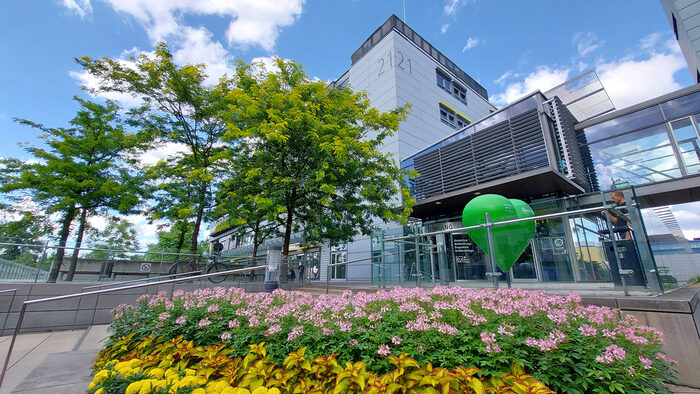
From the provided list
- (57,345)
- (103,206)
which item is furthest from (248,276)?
(103,206)

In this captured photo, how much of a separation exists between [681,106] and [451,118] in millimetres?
13787

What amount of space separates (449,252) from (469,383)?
4804 mm

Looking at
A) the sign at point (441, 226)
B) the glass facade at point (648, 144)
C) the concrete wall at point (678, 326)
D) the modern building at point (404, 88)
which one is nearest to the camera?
the concrete wall at point (678, 326)

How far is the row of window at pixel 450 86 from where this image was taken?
23.5m

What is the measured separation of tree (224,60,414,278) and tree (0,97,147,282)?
591 centimetres

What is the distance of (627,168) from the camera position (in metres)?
11.1

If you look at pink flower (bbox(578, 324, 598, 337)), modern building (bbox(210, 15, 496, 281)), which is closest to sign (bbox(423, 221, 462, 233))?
modern building (bbox(210, 15, 496, 281))

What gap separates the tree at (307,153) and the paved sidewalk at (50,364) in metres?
5.18

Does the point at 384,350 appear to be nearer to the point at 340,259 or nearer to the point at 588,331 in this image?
the point at 588,331

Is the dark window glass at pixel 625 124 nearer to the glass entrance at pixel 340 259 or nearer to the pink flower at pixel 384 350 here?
the glass entrance at pixel 340 259

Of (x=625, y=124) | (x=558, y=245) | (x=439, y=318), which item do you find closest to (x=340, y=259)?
(x=558, y=245)

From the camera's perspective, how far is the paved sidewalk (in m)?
3.19

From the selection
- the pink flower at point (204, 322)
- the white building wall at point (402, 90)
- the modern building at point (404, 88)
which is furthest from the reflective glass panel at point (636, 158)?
the pink flower at point (204, 322)

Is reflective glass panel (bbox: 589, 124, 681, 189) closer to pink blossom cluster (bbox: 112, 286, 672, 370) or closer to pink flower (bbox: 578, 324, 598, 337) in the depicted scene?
pink blossom cluster (bbox: 112, 286, 672, 370)
